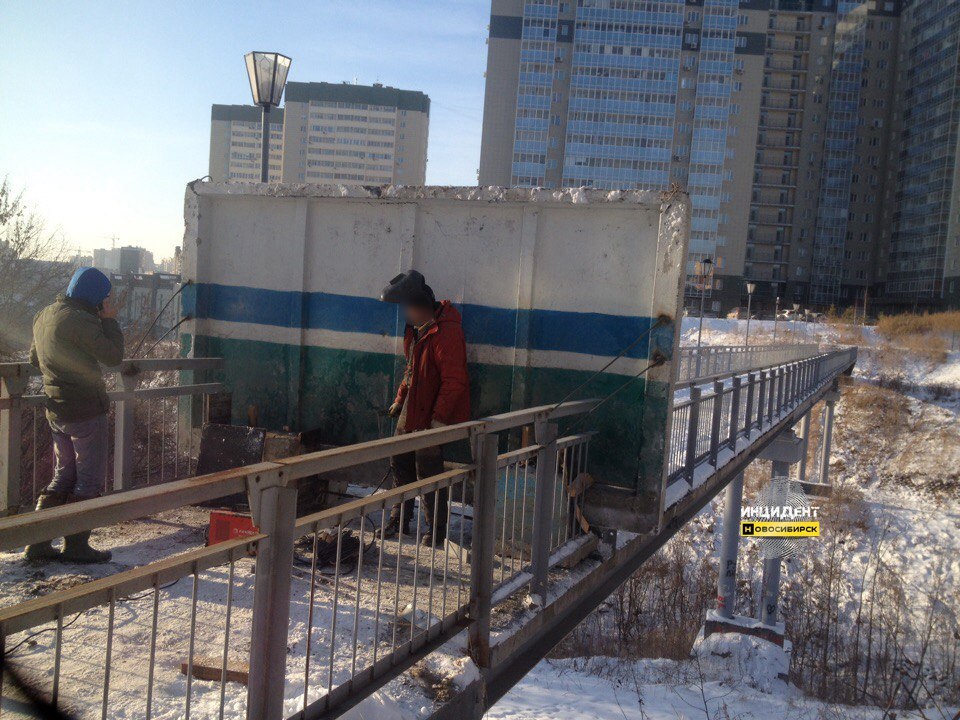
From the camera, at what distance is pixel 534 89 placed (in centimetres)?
7531

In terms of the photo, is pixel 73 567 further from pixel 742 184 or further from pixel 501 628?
pixel 742 184

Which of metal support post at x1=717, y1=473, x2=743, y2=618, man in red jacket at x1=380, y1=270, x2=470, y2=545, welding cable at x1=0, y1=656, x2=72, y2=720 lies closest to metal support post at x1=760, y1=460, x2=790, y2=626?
metal support post at x1=717, y1=473, x2=743, y2=618

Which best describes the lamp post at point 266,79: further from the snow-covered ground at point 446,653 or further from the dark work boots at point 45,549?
the snow-covered ground at point 446,653

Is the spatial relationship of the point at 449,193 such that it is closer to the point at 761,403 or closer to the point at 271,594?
the point at 271,594

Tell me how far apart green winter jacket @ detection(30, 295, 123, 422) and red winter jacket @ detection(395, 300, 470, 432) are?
185 centimetres

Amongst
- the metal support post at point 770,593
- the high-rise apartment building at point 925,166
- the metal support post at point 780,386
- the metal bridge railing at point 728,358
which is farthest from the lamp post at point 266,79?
the high-rise apartment building at point 925,166

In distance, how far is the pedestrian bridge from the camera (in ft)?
6.59

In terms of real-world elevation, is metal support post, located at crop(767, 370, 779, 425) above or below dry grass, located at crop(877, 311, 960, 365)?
below

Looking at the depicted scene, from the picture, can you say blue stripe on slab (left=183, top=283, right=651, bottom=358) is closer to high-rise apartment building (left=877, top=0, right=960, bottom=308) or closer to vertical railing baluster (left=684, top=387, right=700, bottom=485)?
vertical railing baluster (left=684, top=387, right=700, bottom=485)

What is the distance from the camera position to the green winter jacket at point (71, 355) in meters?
Result: 4.39

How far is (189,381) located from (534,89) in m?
74.8

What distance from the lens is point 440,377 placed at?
5.00 meters

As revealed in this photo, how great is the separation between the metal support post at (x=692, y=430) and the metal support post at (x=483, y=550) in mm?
3806

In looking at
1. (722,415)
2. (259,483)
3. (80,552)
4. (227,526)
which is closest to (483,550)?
(259,483)
